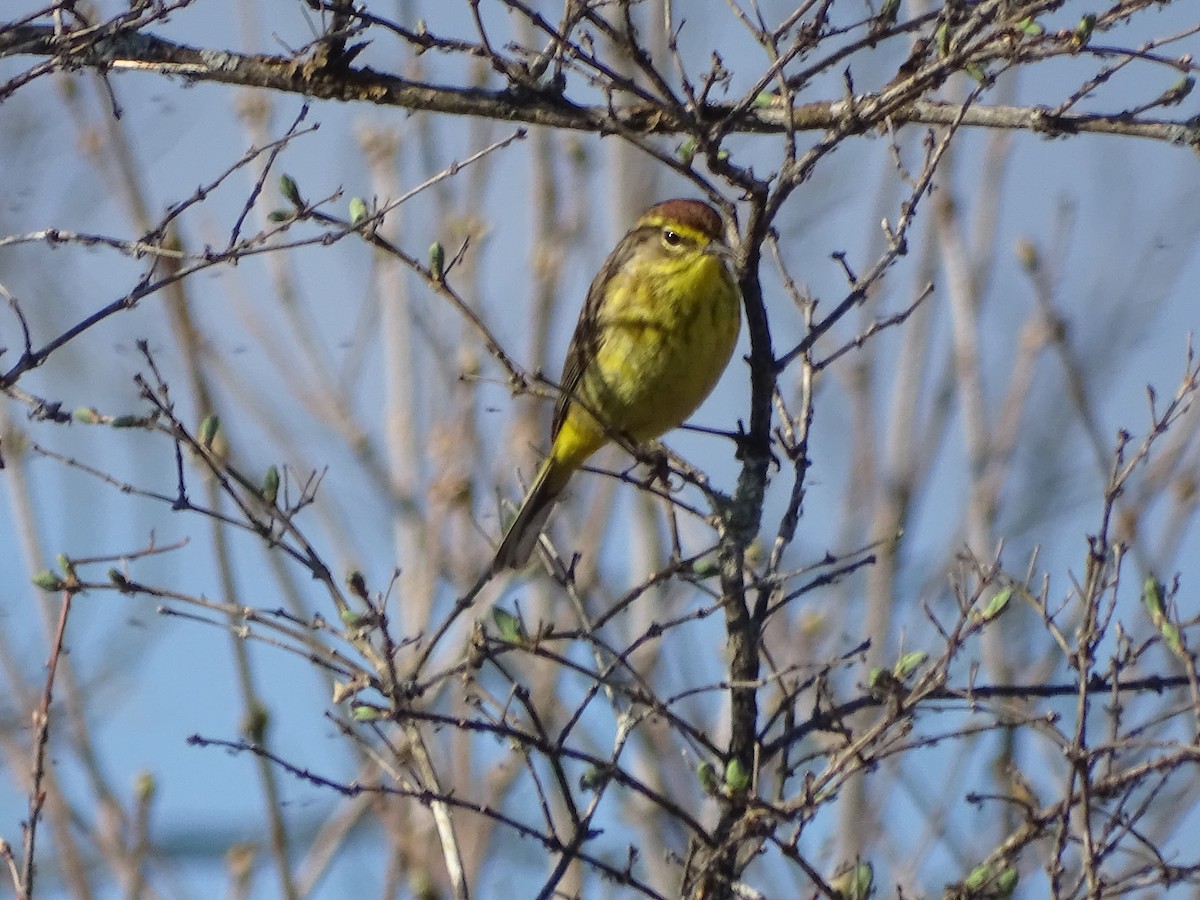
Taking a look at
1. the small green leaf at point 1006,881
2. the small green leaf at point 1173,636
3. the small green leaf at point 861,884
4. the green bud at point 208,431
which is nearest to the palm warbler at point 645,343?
the green bud at point 208,431

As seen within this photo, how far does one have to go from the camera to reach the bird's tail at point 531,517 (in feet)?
14.8

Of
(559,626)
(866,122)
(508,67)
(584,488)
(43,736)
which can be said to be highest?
(584,488)

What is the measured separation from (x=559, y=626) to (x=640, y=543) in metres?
0.46

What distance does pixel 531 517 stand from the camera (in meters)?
4.93

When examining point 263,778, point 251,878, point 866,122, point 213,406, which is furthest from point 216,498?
point 866,122

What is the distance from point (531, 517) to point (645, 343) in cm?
63

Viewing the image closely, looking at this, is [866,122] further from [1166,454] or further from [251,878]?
[251,878]

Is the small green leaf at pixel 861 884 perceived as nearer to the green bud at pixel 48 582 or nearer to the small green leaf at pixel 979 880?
the small green leaf at pixel 979 880

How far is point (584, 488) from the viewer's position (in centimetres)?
691

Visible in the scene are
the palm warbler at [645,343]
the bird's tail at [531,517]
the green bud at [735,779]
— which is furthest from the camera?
the palm warbler at [645,343]

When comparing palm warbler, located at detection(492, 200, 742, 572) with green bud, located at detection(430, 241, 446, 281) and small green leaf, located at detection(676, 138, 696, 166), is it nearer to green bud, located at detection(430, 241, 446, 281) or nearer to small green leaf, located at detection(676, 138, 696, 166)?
small green leaf, located at detection(676, 138, 696, 166)

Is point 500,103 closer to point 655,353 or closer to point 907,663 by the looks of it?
point 655,353

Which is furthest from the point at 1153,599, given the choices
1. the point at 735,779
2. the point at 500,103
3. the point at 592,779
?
the point at 500,103

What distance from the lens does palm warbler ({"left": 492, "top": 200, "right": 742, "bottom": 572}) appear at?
15.4ft
